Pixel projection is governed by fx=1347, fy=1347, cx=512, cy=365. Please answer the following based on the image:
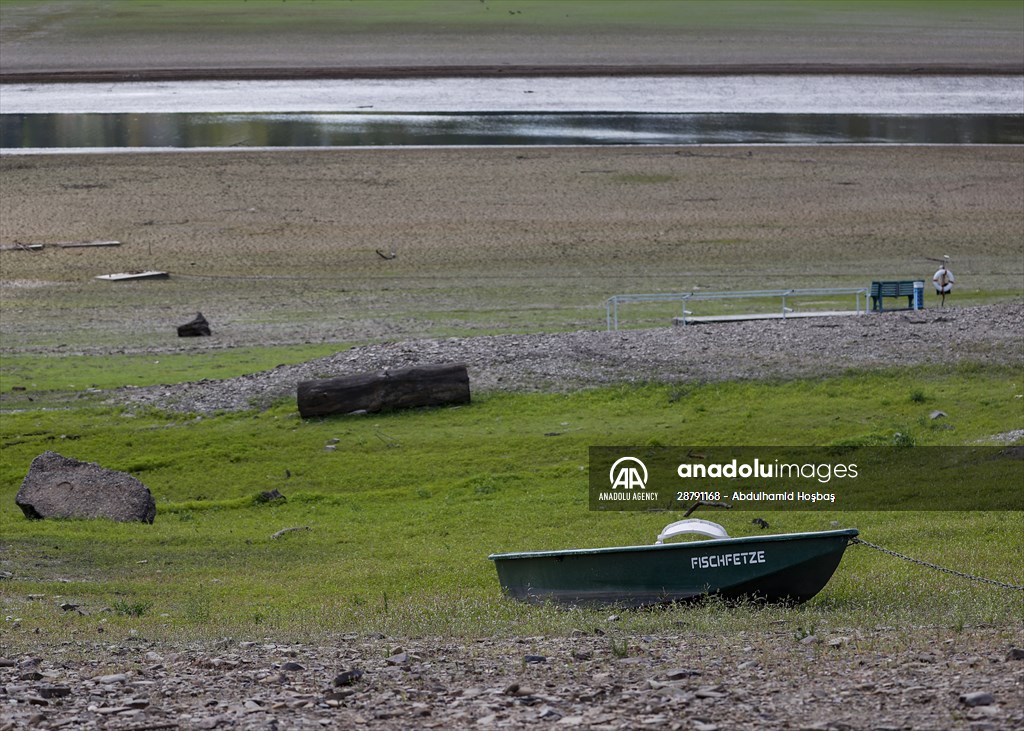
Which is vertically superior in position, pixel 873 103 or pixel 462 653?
pixel 873 103

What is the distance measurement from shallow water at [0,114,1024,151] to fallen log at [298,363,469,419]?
28.5 metres

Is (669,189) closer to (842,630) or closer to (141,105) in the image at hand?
(141,105)

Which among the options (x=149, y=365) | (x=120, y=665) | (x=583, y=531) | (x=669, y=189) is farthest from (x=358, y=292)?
(x=120, y=665)

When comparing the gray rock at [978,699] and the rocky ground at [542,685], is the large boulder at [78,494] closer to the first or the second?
the rocky ground at [542,685]

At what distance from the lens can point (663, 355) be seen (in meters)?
23.0

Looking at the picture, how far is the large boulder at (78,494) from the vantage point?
663 inches

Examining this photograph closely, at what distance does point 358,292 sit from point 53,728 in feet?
78.4

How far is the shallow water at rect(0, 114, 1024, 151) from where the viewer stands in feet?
164

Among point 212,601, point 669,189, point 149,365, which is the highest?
point 669,189

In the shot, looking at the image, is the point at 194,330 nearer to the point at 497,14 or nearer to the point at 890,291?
the point at 890,291

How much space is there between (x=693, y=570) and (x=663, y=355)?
1180 centimetres

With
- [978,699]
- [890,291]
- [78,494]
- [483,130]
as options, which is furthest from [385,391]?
[483,130]

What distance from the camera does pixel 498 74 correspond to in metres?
67.6

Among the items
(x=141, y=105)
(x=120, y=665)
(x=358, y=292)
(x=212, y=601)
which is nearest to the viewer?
(x=120, y=665)
